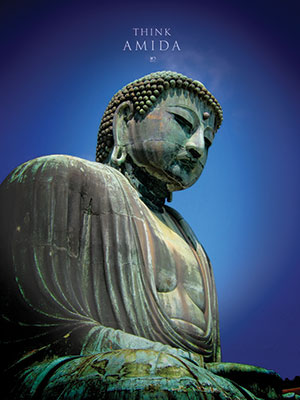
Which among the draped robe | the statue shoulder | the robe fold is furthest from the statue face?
the statue shoulder

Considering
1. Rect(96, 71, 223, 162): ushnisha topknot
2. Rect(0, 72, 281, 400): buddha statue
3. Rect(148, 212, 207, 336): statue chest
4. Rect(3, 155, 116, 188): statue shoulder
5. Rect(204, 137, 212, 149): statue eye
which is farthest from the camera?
Rect(204, 137, 212, 149): statue eye

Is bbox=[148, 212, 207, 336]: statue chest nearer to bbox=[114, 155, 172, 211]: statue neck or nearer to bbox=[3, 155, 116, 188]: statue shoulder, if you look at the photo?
bbox=[114, 155, 172, 211]: statue neck

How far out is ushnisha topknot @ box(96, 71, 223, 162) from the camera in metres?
5.89

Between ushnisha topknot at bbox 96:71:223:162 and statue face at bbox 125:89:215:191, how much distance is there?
0.08m

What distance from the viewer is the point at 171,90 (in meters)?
5.98

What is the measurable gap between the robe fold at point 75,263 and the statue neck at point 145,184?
1.59ft

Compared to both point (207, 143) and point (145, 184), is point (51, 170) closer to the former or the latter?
point (145, 184)

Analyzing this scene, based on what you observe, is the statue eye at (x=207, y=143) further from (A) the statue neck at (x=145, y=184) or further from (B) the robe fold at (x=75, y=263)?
(B) the robe fold at (x=75, y=263)

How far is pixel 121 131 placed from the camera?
5.93m

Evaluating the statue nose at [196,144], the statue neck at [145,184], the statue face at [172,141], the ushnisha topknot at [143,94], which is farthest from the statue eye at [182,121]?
the statue neck at [145,184]

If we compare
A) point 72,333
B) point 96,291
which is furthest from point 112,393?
point 96,291

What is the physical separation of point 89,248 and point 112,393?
6.03 ft

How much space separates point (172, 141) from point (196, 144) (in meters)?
0.24

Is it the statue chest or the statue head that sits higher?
the statue head
